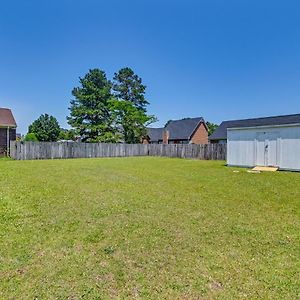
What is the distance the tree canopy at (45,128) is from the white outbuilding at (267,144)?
28651mm

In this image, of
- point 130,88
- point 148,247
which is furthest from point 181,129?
point 148,247

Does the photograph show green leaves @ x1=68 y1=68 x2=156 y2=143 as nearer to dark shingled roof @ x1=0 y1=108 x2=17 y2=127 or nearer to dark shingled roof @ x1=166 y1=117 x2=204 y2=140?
dark shingled roof @ x1=166 y1=117 x2=204 y2=140

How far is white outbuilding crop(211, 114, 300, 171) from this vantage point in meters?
13.9

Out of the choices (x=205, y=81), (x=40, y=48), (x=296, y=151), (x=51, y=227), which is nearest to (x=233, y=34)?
(x=296, y=151)

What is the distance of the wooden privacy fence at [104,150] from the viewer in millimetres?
21281

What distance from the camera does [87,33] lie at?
14141 millimetres

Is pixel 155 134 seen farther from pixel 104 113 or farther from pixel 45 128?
pixel 45 128

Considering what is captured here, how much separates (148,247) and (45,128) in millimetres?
37682

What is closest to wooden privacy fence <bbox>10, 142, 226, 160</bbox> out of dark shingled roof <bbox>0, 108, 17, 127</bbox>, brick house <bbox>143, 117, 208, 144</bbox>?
dark shingled roof <bbox>0, 108, 17, 127</bbox>

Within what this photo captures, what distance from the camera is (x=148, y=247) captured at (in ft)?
11.8

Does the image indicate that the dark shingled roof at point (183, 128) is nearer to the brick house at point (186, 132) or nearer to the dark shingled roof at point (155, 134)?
the brick house at point (186, 132)

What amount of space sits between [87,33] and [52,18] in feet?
6.81

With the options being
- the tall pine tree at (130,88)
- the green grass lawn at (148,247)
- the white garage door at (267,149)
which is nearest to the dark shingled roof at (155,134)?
the tall pine tree at (130,88)

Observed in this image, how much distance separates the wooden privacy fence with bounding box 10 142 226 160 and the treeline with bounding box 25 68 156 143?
Answer: 6.85m
